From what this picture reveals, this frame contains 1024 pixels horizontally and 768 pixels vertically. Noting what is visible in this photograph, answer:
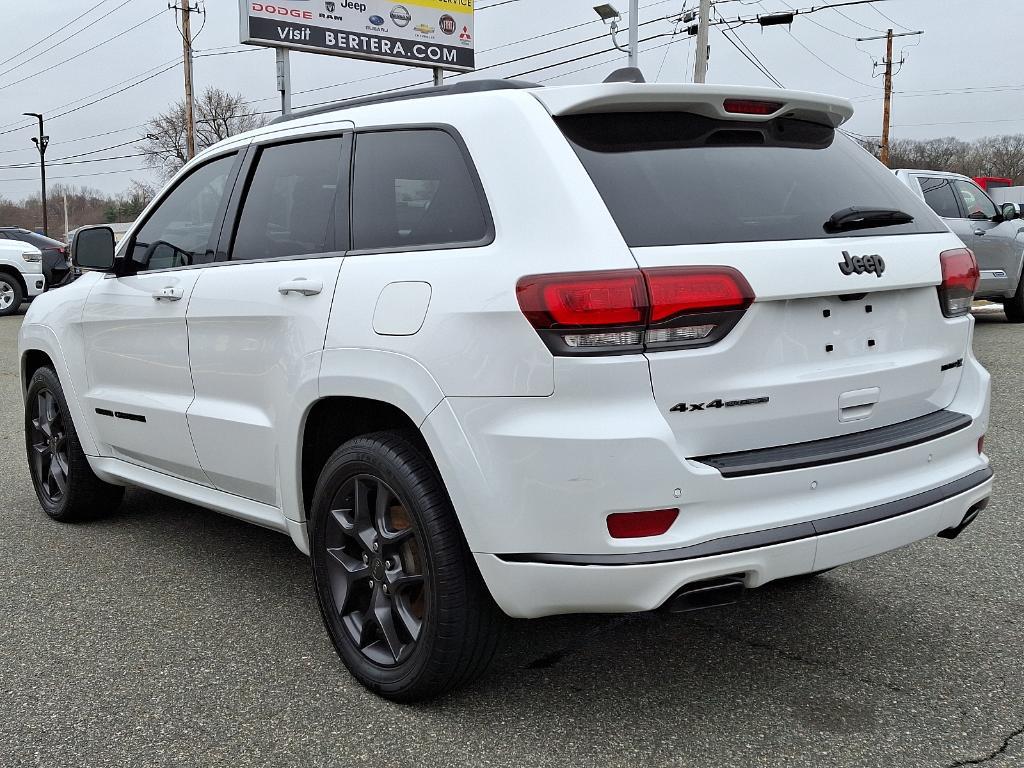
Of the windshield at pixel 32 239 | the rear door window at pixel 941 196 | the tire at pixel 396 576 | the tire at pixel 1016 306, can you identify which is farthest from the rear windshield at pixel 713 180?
the windshield at pixel 32 239

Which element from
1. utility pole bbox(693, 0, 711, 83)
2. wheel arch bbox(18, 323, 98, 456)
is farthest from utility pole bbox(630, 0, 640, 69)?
wheel arch bbox(18, 323, 98, 456)

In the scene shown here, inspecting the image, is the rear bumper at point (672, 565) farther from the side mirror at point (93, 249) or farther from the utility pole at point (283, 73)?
the utility pole at point (283, 73)

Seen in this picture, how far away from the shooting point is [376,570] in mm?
3129

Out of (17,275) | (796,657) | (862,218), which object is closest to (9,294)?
(17,275)

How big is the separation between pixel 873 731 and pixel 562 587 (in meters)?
0.99

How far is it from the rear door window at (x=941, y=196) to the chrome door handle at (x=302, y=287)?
11151 mm

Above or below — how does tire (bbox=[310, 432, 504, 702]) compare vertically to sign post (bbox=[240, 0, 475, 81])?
below

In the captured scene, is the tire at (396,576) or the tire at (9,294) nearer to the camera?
the tire at (396,576)

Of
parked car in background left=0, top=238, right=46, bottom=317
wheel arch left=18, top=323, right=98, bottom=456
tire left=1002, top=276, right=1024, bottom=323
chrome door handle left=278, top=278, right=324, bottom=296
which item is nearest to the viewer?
chrome door handle left=278, top=278, right=324, bottom=296

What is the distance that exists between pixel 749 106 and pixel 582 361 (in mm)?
1032

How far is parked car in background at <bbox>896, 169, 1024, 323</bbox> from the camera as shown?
1308cm

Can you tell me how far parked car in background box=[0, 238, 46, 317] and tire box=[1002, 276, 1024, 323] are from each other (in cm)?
1649

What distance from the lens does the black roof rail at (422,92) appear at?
9.87 ft

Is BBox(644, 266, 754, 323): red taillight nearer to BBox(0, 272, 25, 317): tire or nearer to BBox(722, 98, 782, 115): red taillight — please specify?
BBox(722, 98, 782, 115): red taillight
